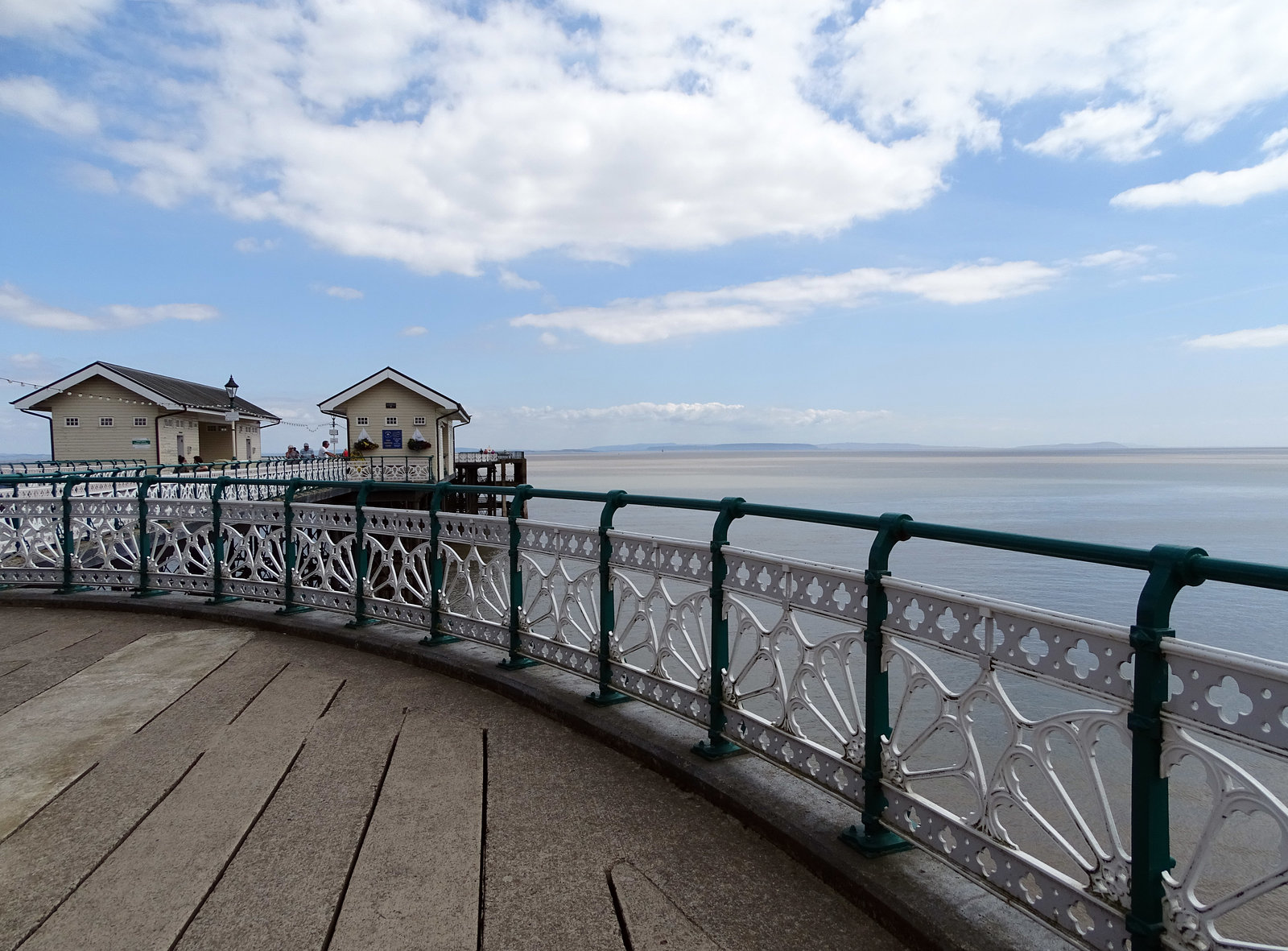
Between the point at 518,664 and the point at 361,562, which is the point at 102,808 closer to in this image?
the point at 518,664

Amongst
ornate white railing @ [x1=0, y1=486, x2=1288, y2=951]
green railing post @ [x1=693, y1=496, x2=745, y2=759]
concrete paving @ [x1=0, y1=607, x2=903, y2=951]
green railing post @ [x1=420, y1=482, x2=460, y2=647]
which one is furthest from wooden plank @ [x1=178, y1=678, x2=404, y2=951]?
green railing post @ [x1=693, y1=496, x2=745, y2=759]

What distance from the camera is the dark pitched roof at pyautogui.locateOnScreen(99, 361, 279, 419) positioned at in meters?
29.1

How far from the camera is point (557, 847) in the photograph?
2912 mm

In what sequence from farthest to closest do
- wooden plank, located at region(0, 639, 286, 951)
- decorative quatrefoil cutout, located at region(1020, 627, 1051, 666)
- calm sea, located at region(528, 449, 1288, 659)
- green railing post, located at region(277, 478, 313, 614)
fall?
calm sea, located at region(528, 449, 1288, 659)
green railing post, located at region(277, 478, 313, 614)
wooden plank, located at region(0, 639, 286, 951)
decorative quatrefoil cutout, located at region(1020, 627, 1051, 666)

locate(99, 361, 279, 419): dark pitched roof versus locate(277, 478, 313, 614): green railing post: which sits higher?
locate(99, 361, 279, 419): dark pitched roof

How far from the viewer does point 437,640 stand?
17.9 ft

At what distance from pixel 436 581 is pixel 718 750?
259cm

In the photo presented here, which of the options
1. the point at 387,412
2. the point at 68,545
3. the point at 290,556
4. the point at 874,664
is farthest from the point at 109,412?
the point at 874,664

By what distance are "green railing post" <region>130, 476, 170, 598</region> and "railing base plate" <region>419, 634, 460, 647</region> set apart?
335 centimetres

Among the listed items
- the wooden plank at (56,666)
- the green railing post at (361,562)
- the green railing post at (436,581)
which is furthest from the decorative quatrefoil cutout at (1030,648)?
the wooden plank at (56,666)

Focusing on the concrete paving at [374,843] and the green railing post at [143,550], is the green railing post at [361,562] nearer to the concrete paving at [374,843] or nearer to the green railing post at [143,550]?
the concrete paving at [374,843]

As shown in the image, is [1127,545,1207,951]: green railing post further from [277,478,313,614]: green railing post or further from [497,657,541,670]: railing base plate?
[277,478,313,614]: green railing post

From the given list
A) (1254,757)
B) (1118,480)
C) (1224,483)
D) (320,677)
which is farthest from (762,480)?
Result: (320,677)

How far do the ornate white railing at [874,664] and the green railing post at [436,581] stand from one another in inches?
0.6
